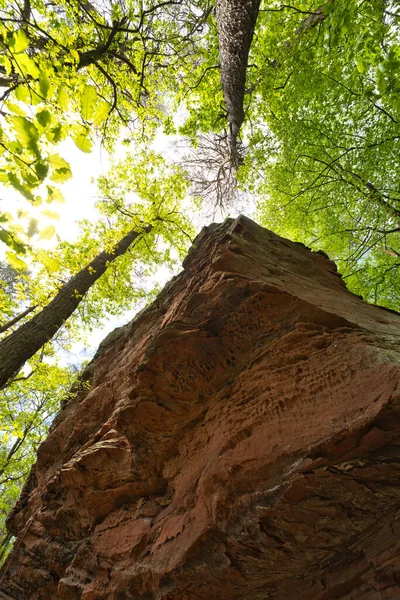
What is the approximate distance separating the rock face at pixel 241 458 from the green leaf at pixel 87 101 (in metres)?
2.50

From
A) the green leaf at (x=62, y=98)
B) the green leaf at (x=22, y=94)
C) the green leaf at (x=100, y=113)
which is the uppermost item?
the green leaf at (x=100, y=113)

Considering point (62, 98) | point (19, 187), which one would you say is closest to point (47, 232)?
point (19, 187)

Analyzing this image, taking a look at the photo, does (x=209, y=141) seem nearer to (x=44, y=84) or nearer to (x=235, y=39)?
(x=235, y=39)

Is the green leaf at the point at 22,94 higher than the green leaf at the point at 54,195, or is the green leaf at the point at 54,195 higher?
the green leaf at the point at 22,94

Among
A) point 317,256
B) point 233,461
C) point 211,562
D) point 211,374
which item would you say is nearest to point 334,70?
point 317,256

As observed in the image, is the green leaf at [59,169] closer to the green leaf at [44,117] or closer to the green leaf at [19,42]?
the green leaf at [44,117]

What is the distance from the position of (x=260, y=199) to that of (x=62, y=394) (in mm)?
10816

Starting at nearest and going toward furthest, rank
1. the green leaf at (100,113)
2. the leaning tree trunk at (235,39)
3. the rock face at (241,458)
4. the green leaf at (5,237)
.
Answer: the green leaf at (100,113) < the green leaf at (5,237) < the rock face at (241,458) < the leaning tree trunk at (235,39)

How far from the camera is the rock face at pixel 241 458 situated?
2.56m

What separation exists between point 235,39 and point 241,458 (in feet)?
23.4

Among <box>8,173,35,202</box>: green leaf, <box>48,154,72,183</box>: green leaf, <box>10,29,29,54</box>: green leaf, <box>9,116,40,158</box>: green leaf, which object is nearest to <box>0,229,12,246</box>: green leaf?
<box>8,173,35,202</box>: green leaf

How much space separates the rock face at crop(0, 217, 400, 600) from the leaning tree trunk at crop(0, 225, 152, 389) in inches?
76.5

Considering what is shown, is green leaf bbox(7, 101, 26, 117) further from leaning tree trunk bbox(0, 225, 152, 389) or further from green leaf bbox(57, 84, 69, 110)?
leaning tree trunk bbox(0, 225, 152, 389)

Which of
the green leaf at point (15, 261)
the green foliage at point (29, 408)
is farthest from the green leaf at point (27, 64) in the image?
the green foliage at point (29, 408)
